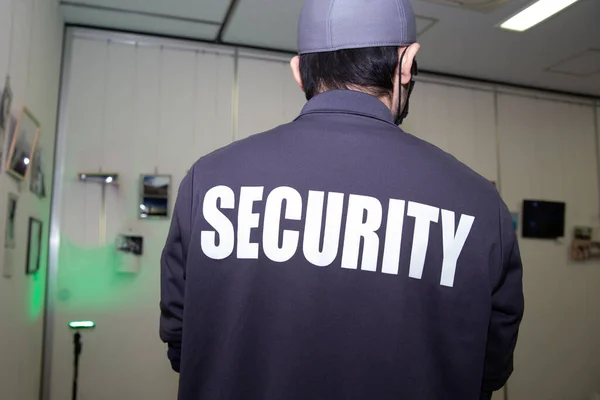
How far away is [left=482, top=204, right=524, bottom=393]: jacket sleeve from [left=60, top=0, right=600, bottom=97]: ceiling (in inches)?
89.8

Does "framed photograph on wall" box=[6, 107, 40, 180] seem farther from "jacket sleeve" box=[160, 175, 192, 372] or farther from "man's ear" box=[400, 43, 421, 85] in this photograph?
"man's ear" box=[400, 43, 421, 85]

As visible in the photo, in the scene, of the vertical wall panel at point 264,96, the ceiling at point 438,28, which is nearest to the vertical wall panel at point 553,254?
the ceiling at point 438,28

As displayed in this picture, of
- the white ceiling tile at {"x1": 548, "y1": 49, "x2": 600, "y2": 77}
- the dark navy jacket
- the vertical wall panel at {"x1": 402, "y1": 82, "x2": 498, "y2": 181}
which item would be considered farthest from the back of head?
the white ceiling tile at {"x1": 548, "y1": 49, "x2": 600, "y2": 77}

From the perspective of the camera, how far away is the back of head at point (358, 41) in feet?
2.75

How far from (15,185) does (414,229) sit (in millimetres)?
1908

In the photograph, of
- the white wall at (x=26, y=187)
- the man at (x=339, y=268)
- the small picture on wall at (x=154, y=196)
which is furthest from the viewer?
the small picture on wall at (x=154, y=196)

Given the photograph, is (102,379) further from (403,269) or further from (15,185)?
(403,269)

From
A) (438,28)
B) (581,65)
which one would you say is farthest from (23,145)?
(581,65)

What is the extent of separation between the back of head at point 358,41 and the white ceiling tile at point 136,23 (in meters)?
2.43

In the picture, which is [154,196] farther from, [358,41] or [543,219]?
[543,219]

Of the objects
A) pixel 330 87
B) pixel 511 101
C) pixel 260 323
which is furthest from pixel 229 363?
pixel 511 101

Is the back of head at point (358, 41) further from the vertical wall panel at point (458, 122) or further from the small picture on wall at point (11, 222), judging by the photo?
the vertical wall panel at point (458, 122)

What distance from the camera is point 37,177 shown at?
249cm

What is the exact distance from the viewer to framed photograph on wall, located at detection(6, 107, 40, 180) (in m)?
1.96
